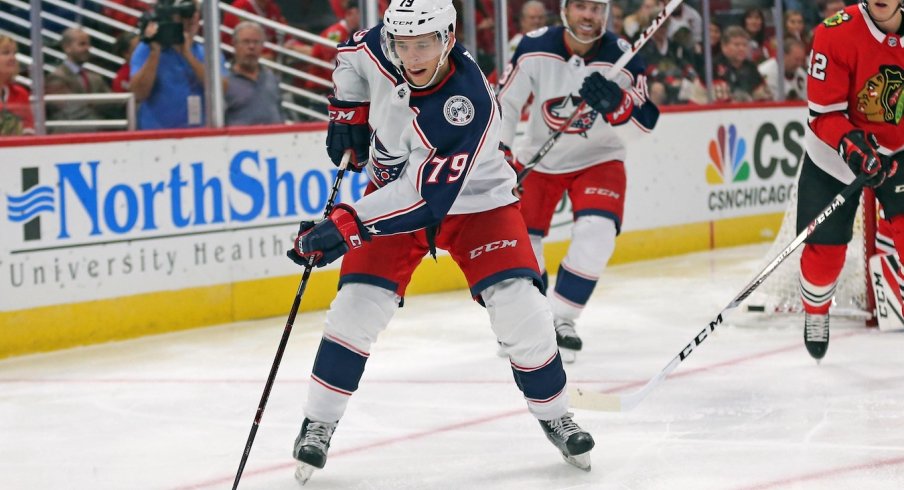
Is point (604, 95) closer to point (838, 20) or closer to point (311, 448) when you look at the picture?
point (838, 20)

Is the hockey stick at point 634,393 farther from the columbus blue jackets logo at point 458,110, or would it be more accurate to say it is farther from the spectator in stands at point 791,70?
the spectator in stands at point 791,70

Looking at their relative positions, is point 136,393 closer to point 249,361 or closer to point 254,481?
point 249,361

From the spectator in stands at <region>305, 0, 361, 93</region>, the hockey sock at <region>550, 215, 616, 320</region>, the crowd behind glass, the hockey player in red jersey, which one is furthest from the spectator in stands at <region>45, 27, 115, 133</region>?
the hockey player in red jersey

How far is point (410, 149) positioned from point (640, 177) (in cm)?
435

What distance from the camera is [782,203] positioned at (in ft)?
26.3

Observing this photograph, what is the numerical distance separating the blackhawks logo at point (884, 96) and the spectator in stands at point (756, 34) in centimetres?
419

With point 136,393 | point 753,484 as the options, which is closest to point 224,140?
point 136,393

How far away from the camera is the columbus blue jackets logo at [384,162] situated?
300 cm

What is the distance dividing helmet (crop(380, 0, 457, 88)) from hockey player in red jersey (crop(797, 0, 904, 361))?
4.61 ft

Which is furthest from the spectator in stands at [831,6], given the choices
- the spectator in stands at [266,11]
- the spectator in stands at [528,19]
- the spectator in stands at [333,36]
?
the spectator in stands at [266,11]

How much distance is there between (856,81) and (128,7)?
2.83 meters

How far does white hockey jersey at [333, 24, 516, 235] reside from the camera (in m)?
2.78

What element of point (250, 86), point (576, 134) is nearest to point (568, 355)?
point (576, 134)

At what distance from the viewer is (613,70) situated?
4285mm
